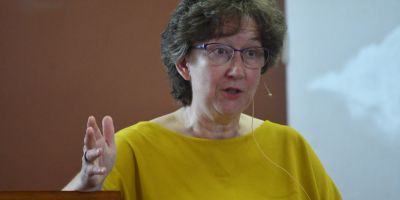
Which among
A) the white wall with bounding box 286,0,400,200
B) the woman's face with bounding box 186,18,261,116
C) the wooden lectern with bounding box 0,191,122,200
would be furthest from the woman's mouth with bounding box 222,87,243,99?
the white wall with bounding box 286,0,400,200

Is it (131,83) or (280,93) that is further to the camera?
(280,93)

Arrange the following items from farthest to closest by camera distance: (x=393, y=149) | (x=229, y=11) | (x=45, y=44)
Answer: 1. (x=393, y=149)
2. (x=45, y=44)
3. (x=229, y=11)

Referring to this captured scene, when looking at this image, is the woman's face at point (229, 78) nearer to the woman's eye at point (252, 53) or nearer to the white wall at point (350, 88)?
the woman's eye at point (252, 53)

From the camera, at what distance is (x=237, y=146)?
1.57m

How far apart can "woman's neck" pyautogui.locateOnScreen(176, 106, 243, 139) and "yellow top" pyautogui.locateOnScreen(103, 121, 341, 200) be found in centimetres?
2

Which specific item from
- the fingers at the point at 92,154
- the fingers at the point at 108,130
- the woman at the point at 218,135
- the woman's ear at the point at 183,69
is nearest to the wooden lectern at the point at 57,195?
the fingers at the point at 92,154

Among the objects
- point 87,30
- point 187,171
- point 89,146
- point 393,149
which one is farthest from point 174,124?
point 393,149

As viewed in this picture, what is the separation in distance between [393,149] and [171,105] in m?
0.97

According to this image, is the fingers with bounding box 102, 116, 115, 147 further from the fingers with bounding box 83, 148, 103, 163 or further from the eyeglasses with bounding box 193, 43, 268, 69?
the eyeglasses with bounding box 193, 43, 268, 69

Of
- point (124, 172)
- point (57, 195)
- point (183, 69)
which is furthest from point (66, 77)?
point (57, 195)

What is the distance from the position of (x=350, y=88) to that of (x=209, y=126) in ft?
3.36

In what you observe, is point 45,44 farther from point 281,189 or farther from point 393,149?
point 393,149

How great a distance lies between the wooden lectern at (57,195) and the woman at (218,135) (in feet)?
1.50

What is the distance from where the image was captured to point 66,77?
2.03 meters
